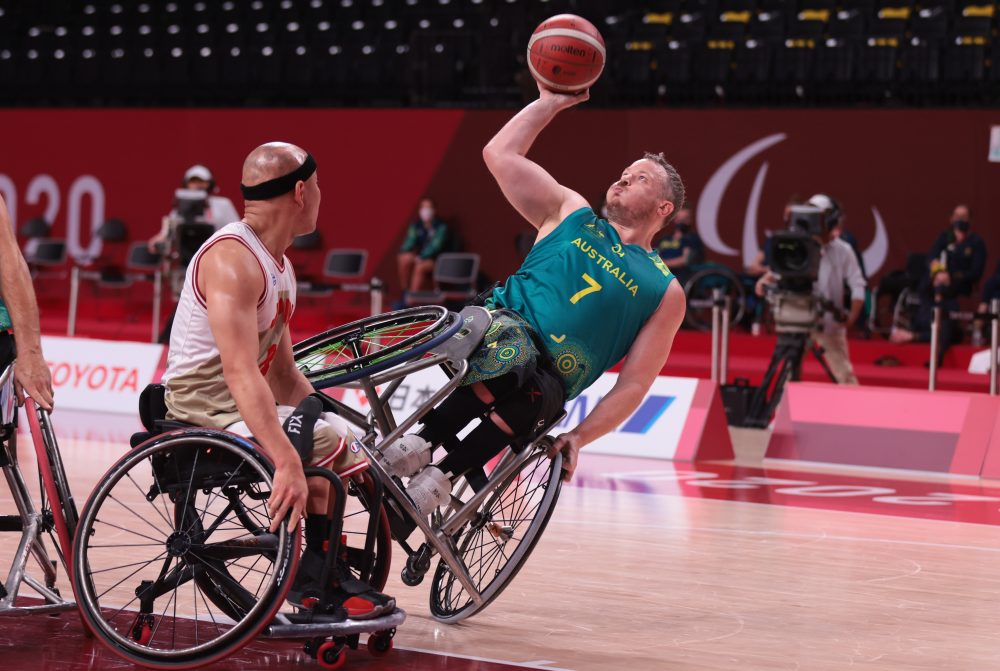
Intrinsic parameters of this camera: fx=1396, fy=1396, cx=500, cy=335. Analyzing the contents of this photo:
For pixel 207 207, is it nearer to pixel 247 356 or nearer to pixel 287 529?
pixel 247 356

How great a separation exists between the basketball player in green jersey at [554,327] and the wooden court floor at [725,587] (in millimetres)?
621

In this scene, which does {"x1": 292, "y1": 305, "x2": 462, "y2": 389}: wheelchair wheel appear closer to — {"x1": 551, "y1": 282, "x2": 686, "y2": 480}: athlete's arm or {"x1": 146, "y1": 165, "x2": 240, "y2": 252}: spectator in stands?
{"x1": 551, "y1": 282, "x2": 686, "y2": 480}: athlete's arm

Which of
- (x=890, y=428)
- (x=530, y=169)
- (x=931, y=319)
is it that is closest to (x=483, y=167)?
(x=931, y=319)

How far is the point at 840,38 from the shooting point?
16.6 metres

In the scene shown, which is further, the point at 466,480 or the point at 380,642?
the point at 466,480

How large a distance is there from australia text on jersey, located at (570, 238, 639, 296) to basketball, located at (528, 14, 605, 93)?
0.60 m

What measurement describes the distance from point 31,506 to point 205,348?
34.6 inches

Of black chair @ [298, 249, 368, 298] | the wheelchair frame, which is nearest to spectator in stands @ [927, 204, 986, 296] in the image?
black chair @ [298, 249, 368, 298]

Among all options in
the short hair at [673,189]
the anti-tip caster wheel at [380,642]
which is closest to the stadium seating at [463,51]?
the short hair at [673,189]

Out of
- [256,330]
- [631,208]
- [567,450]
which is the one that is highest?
[631,208]

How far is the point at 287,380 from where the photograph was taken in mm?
4484

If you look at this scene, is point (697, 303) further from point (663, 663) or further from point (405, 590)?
point (663, 663)

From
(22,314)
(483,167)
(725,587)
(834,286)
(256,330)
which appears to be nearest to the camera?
(256,330)

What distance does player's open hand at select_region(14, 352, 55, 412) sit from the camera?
4.27 metres
